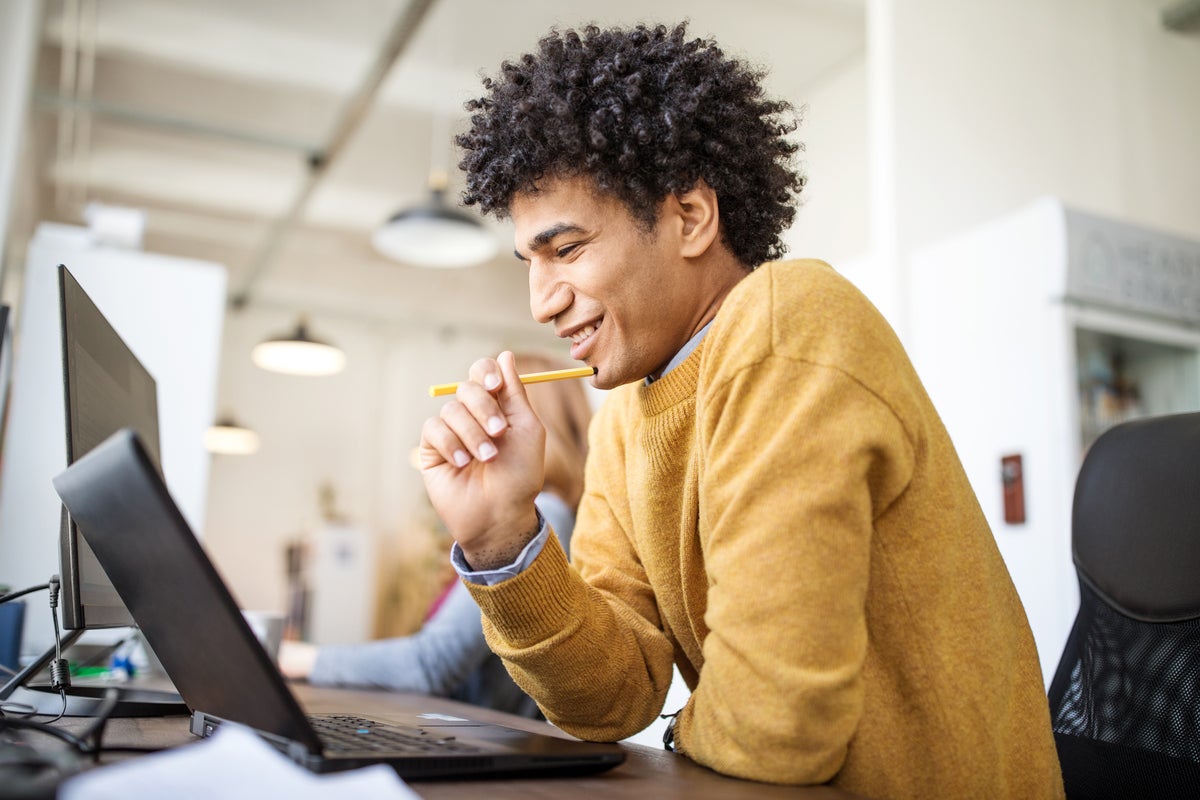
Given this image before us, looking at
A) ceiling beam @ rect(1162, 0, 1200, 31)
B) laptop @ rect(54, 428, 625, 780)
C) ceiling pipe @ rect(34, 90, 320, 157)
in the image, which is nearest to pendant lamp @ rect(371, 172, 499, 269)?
ceiling pipe @ rect(34, 90, 320, 157)

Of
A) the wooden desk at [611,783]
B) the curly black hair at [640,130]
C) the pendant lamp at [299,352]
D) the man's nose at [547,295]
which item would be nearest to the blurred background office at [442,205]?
the pendant lamp at [299,352]

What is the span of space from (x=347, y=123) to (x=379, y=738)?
15.3ft

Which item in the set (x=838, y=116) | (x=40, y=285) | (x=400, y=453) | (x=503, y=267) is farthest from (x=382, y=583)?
(x=40, y=285)

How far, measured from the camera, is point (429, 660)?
1925 mm

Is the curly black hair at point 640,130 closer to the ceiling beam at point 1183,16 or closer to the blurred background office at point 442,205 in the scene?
the blurred background office at point 442,205

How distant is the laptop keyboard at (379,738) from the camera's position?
69 cm

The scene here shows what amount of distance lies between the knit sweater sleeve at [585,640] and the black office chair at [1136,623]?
53cm

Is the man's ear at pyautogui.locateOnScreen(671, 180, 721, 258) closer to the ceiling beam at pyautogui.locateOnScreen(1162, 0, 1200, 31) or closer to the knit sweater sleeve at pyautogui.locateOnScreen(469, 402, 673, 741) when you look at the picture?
the knit sweater sleeve at pyautogui.locateOnScreen(469, 402, 673, 741)

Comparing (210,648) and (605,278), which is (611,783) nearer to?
A: (210,648)

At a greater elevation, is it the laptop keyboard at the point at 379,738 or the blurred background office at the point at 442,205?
the blurred background office at the point at 442,205

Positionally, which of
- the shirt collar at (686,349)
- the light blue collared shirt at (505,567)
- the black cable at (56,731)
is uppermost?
the shirt collar at (686,349)

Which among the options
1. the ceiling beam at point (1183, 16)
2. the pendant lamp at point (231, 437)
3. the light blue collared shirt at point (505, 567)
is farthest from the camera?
the pendant lamp at point (231, 437)

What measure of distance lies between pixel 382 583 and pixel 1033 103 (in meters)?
6.34

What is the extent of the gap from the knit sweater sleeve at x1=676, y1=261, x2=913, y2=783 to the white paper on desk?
13.1 inches
